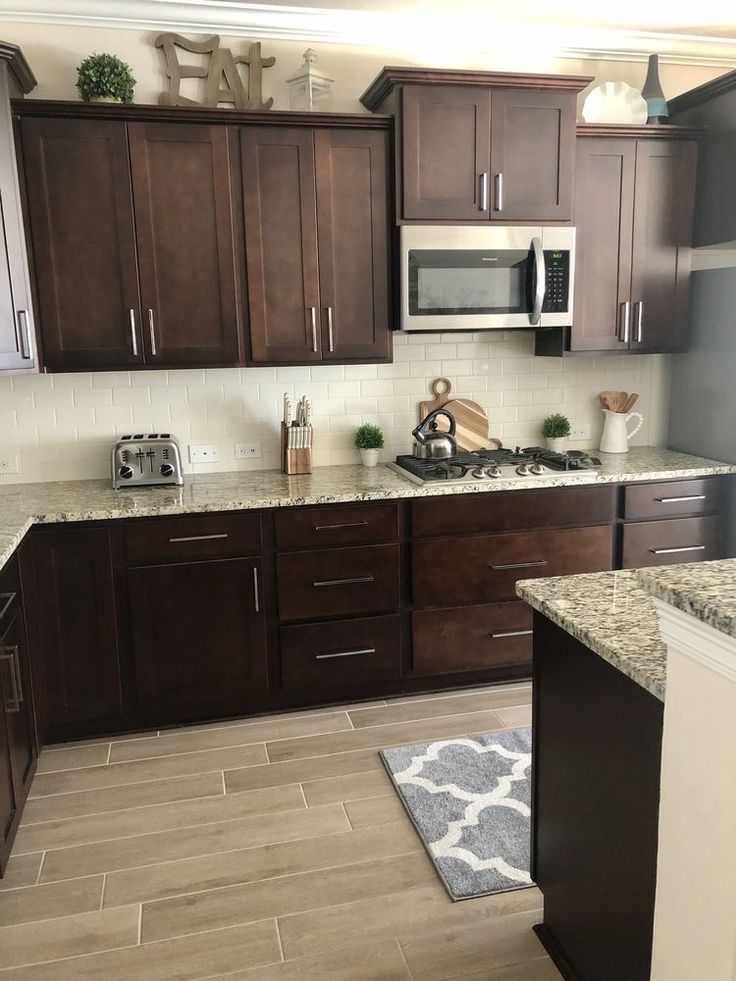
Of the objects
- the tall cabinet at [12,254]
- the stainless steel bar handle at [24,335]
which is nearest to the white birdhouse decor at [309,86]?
the tall cabinet at [12,254]

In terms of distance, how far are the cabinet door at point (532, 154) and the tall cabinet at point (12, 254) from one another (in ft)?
6.16

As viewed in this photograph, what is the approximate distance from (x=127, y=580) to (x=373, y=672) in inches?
43.4

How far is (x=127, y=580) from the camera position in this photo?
311 centimetres

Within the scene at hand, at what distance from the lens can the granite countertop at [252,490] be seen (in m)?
3.05

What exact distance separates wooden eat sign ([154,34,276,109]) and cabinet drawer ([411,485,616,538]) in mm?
1855

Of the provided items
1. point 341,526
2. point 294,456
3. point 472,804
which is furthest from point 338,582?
point 472,804

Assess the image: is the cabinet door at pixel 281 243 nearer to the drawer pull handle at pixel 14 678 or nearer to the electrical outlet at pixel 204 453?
the electrical outlet at pixel 204 453

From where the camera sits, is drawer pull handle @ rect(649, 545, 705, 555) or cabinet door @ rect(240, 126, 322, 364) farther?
drawer pull handle @ rect(649, 545, 705, 555)

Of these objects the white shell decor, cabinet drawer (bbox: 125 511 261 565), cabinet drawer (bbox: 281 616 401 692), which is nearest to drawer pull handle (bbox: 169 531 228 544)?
cabinet drawer (bbox: 125 511 261 565)

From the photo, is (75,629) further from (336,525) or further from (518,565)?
(518,565)

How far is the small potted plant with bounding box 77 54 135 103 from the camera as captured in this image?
3.08 meters

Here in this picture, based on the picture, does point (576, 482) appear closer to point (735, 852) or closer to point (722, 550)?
point (722, 550)

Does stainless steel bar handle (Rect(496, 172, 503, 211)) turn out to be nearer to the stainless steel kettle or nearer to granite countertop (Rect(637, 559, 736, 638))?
the stainless steel kettle

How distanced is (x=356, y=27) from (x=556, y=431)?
80.6 inches
